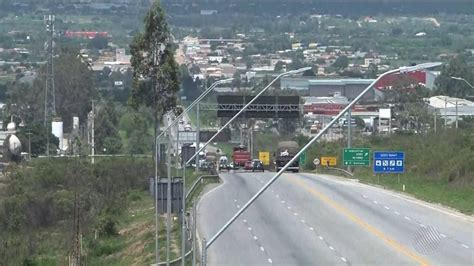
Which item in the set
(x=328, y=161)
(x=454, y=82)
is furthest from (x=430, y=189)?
(x=454, y=82)

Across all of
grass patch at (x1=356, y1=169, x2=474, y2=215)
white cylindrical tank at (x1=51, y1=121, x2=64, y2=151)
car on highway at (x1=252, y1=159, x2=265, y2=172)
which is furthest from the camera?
white cylindrical tank at (x1=51, y1=121, x2=64, y2=151)

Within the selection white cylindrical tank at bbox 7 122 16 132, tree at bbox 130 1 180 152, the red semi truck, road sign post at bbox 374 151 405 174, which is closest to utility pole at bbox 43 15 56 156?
white cylindrical tank at bbox 7 122 16 132

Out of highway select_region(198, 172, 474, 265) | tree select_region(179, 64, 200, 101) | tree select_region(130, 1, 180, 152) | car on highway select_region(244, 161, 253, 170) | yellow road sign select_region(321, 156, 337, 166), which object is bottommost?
car on highway select_region(244, 161, 253, 170)

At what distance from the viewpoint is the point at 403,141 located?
325ft

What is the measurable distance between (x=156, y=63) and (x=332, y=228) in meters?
16.7

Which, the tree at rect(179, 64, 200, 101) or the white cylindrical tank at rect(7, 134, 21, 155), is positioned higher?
the tree at rect(179, 64, 200, 101)

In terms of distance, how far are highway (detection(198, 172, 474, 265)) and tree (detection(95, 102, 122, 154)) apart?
36786 mm

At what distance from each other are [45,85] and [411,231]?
7651 cm

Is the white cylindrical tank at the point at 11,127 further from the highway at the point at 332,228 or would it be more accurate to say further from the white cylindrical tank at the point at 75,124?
the highway at the point at 332,228

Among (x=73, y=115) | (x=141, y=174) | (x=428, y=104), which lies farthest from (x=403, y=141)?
(x=73, y=115)

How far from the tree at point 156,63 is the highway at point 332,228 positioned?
473 cm

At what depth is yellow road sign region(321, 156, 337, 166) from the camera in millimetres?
93625

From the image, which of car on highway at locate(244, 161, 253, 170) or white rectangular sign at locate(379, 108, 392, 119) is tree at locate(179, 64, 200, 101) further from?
car on highway at locate(244, 161, 253, 170)

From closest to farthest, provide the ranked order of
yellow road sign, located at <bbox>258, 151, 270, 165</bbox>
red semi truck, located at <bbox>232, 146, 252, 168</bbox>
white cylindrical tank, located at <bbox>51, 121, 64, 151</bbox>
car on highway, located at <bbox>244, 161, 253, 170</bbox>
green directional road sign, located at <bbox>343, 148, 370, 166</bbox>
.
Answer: green directional road sign, located at <bbox>343, 148, 370, 166</bbox>
car on highway, located at <bbox>244, 161, 253, 170</bbox>
red semi truck, located at <bbox>232, 146, 252, 168</bbox>
yellow road sign, located at <bbox>258, 151, 270, 165</bbox>
white cylindrical tank, located at <bbox>51, 121, 64, 151</bbox>
